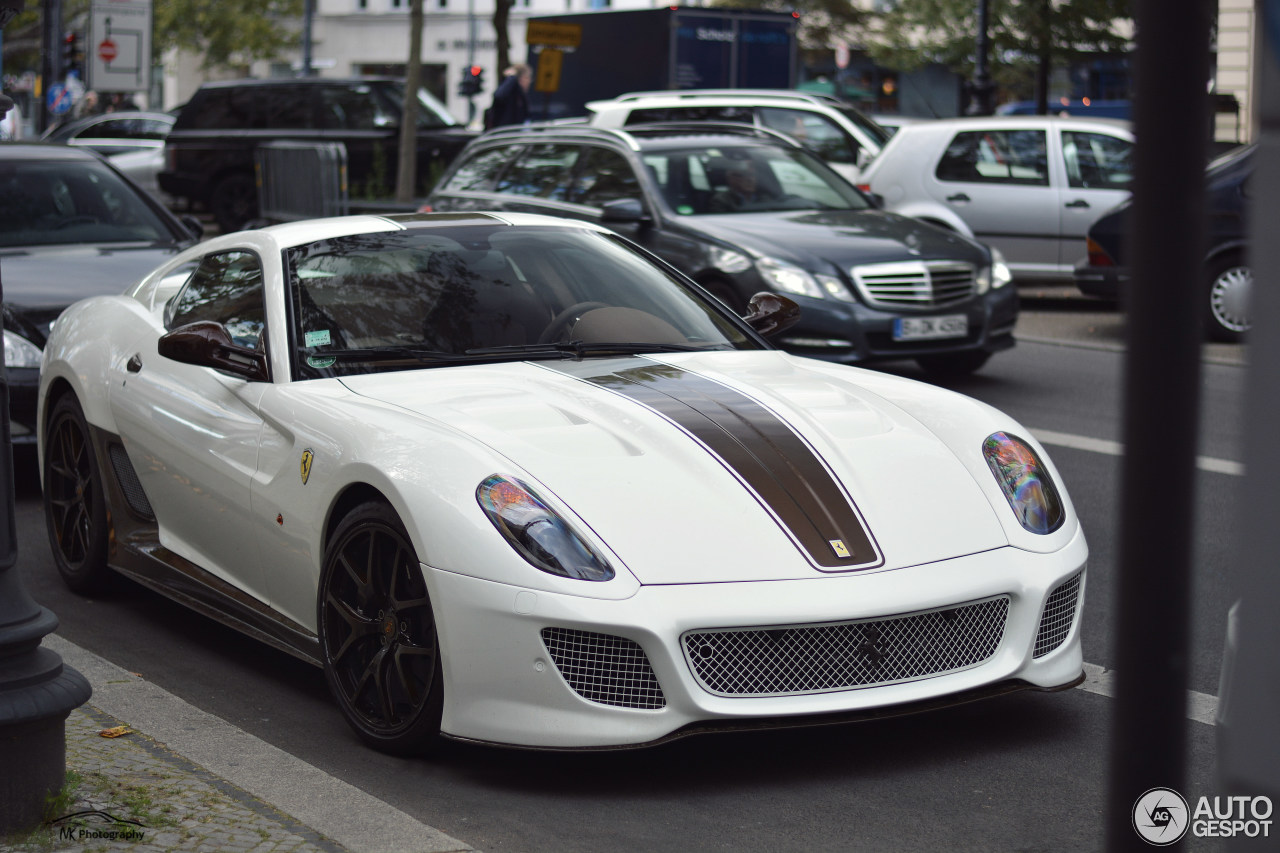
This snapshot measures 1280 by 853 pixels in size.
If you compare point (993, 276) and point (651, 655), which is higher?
point (993, 276)

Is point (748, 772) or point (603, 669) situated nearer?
point (603, 669)

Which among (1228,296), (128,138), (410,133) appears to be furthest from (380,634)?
(128,138)

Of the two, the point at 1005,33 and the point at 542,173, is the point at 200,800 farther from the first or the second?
the point at 1005,33

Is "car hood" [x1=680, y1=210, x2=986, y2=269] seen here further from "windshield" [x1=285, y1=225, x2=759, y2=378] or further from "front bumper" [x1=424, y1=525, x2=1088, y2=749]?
"front bumper" [x1=424, y1=525, x2=1088, y2=749]

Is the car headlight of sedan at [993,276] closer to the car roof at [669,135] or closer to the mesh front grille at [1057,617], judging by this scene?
the car roof at [669,135]

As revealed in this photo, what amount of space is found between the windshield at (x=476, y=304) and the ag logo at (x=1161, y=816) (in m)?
3.24

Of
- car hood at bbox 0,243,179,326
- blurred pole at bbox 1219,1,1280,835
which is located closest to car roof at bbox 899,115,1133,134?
car hood at bbox 0,243,179,326

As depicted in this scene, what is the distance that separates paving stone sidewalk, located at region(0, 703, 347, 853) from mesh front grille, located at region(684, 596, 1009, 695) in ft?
3.22

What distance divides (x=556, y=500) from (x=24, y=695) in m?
1.29

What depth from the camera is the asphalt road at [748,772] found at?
3771 mm

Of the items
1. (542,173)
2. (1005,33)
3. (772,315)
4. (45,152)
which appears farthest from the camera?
(1005,33)

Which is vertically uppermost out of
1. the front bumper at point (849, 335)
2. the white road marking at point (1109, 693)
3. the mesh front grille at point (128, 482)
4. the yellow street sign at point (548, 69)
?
the yellow street sign at point (548, 69)

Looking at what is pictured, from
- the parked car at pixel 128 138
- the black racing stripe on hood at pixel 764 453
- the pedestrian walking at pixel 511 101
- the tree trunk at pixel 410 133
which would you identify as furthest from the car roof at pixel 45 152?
the parked car at pixel 128 138

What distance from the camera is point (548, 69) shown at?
23.2 m
